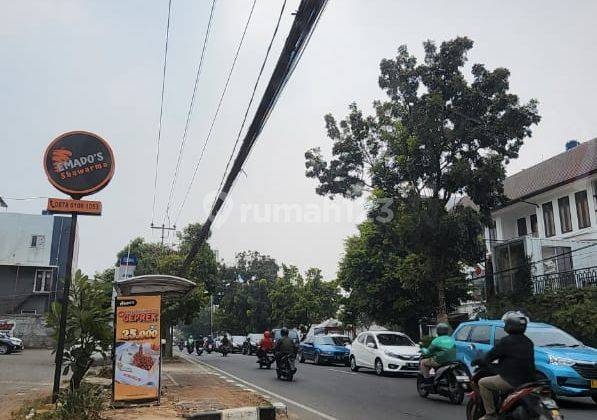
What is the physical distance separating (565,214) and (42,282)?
37478 millimetres

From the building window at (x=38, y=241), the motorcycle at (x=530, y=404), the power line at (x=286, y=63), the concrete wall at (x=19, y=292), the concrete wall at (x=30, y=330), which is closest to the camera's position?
the motorcycle at (x=530, y=404)

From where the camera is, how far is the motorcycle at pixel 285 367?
1601 cm

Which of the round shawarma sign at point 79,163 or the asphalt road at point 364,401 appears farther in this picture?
the round shawarma sign at point 79,163

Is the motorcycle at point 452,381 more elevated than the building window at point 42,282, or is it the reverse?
the building window at point 42,282

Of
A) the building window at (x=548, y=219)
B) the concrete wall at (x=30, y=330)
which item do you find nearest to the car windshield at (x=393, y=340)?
the building window at (x=548, y=219)

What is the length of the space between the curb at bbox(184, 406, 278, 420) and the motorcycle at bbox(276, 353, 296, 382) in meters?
7.22

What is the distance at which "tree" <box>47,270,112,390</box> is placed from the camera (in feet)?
33.6

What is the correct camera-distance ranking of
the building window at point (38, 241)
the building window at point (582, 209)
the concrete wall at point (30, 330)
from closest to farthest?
the building window at point (582, 209) → the concrete wall at point (30, 330) → the building window at point (38, 241)

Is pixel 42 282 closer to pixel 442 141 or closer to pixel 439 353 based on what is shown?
pixel 442 141

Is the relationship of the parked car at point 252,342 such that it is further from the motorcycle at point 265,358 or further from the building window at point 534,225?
the building window at point 534,225

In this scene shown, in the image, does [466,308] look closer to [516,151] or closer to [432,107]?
[516,151]

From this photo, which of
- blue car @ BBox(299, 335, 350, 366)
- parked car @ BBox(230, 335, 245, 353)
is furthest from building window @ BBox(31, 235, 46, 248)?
blue car @ BBox(299, 335, 350, 366)

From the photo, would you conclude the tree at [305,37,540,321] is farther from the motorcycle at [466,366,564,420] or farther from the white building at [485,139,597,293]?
the motorcycle at [466,366,564,420]

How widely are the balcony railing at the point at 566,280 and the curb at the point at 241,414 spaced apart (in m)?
14.4
